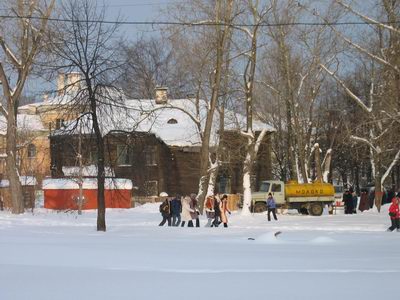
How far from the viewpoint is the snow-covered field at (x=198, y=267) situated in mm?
10672

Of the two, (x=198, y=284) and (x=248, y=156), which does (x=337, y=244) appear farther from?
(x=248, y=156)

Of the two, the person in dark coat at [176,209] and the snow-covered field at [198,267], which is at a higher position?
the person in dark coat at [176,209]

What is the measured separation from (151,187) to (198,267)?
46.2 metres

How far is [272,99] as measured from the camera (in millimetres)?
59625

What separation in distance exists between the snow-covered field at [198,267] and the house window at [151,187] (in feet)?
123

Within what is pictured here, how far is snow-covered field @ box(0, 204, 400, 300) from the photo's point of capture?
10.7m

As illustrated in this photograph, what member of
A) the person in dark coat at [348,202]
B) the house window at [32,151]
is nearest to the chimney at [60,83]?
the person in dark coat at [348,202]

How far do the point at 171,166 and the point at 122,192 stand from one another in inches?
553

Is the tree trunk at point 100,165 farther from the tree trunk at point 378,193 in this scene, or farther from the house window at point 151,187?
the house window at point 151,187

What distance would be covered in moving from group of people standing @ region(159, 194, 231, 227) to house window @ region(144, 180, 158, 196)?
1193 inches

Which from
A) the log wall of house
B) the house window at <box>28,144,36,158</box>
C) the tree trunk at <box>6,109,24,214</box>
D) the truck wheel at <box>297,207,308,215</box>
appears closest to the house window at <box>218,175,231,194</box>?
the log wall of house

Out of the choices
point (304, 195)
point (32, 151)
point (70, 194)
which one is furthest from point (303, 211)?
point (32, 151)

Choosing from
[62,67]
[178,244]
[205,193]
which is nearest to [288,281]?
→ [178,244]

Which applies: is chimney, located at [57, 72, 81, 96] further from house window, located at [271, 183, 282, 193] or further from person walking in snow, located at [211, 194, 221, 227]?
house window, located at [271, 183, 282, 193]
